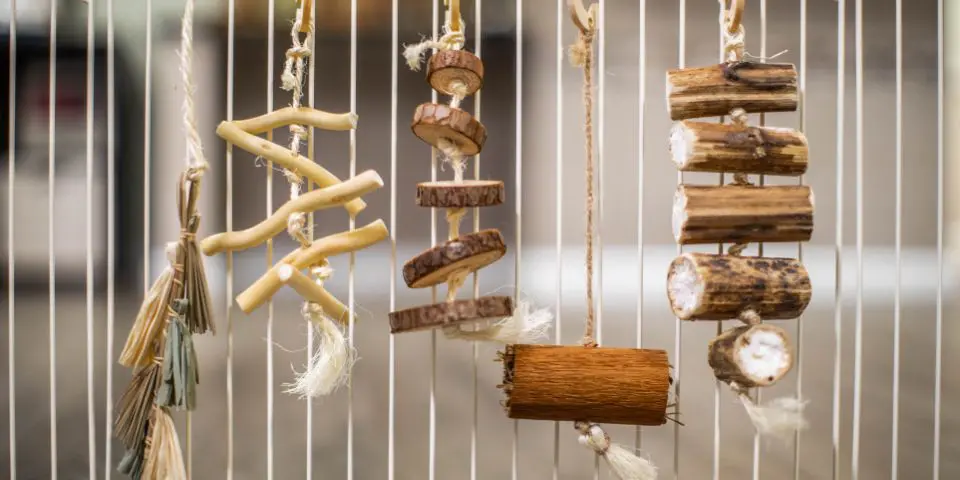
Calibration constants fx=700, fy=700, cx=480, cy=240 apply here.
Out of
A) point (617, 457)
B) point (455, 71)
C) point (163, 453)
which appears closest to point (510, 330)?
point (617, 457)

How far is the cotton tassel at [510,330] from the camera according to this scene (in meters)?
0.79

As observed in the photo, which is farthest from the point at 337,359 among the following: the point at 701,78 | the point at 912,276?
the point at 912,276

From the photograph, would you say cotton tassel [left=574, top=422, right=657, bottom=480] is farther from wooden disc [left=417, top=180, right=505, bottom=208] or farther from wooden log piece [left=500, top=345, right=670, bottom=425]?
wooden disc [left=417, top=180, right=505, bottom=208]

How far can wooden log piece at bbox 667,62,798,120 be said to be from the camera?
77cm

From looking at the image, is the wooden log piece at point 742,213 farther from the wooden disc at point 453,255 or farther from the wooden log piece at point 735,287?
the wooden disc at point 453,255

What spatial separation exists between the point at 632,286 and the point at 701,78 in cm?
95

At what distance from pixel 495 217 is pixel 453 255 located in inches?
33.9

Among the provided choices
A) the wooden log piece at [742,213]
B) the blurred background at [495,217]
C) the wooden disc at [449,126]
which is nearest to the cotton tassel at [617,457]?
the wooden log piece at [742,213]

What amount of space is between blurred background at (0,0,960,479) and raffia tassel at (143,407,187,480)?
1.87 feet

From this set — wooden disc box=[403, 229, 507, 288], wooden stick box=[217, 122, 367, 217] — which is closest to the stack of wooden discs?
wooden disc box=[403, 229, 507, 288]

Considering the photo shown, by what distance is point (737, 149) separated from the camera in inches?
29.7

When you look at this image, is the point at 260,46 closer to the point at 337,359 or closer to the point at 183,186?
the point at 183,186

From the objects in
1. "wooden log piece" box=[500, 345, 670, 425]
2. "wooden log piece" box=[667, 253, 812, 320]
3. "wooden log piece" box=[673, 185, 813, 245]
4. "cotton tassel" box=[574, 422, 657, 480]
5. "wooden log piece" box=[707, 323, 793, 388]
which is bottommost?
"cotton tassel" box=[574, 422, 657, 480]

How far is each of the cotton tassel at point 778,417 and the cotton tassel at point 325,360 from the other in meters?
0.45
